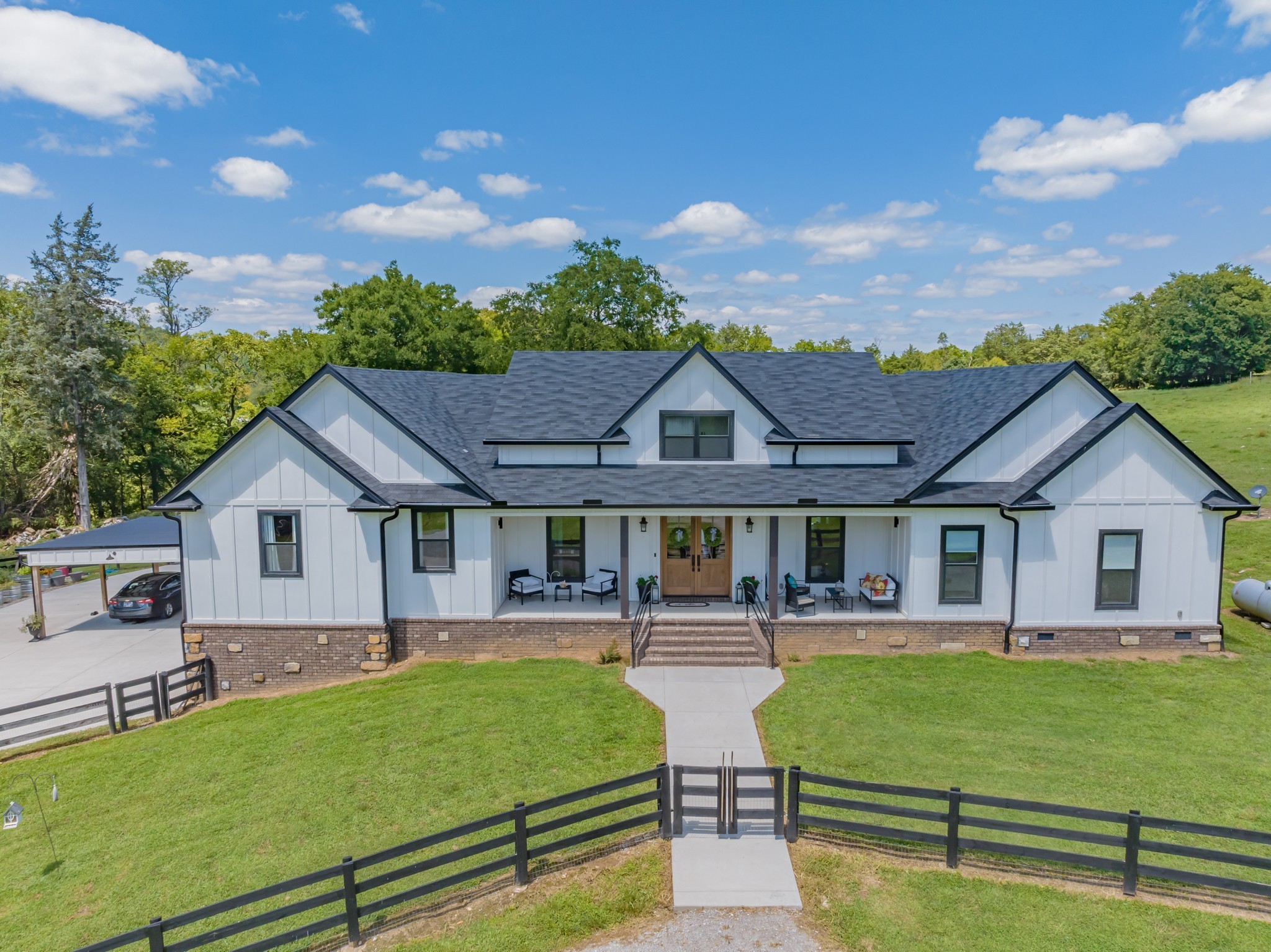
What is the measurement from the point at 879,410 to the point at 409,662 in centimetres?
1346

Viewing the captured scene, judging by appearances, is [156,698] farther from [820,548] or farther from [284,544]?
[820,548]

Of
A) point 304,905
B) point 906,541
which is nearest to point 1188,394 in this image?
point 906,541

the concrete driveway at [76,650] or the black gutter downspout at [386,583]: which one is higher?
the black gutter downspout at [386,583]

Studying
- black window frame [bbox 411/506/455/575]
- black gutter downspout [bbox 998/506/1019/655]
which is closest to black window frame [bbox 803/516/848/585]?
black gutter downspout [bbox 998/506/1019/655]

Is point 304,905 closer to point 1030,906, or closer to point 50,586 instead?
point 1030,906

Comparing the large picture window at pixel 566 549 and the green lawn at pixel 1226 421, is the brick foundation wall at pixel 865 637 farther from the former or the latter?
the green lawn at pixel 1226 421

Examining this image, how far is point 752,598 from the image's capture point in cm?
1706

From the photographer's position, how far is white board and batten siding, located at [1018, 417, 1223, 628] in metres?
15.1

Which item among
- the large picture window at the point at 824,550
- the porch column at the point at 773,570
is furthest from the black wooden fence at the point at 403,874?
the large picture window at the point at 824,550

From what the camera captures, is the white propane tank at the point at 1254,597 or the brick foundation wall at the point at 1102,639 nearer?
the brick foundation wall at the point at 1102,639

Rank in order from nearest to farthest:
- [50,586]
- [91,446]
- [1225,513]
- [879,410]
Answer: [1225,513] → [879,410] → [50,586] → [91,446]

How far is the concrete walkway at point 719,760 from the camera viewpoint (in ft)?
26.6

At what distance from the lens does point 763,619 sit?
1605cm

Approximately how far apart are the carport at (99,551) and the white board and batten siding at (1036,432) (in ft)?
68.8
